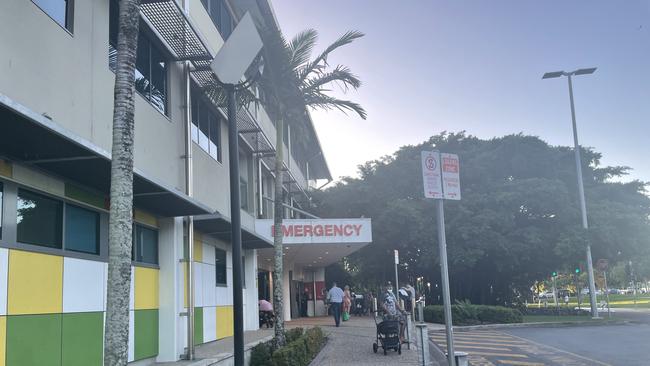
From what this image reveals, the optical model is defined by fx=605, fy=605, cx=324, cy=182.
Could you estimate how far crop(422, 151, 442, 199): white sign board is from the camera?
7586mm

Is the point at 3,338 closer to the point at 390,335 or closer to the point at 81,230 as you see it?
the point at 81,230

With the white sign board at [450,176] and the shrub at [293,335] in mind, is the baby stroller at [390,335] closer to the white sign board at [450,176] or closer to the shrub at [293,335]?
the shrub at [293,335]

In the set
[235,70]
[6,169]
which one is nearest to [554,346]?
[235,70]

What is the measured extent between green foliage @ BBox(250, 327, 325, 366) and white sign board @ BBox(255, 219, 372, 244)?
9.26 m

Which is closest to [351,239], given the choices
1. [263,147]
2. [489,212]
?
[263,147]

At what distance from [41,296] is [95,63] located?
12.4ft

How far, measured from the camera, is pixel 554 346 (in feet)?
54.3

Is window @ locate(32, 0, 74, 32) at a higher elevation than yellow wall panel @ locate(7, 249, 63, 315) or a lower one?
higher

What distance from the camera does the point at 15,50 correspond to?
741cm

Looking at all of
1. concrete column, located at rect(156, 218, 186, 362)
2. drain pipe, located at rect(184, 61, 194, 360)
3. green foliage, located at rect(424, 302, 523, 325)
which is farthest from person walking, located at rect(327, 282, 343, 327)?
concrete column, located at rect(156, 218, 186, 362)

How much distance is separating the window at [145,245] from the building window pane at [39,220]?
279 centimetres

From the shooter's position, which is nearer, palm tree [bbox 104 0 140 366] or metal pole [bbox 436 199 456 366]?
palm tree [bbox 104 0 140 366]

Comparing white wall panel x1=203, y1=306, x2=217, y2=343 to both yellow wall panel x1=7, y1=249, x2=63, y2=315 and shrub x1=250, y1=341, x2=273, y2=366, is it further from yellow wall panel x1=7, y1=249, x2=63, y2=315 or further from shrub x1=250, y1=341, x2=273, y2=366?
yellow wall panel x1=7, y1=249, x2=63, y2=315

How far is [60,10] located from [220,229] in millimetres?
7884
